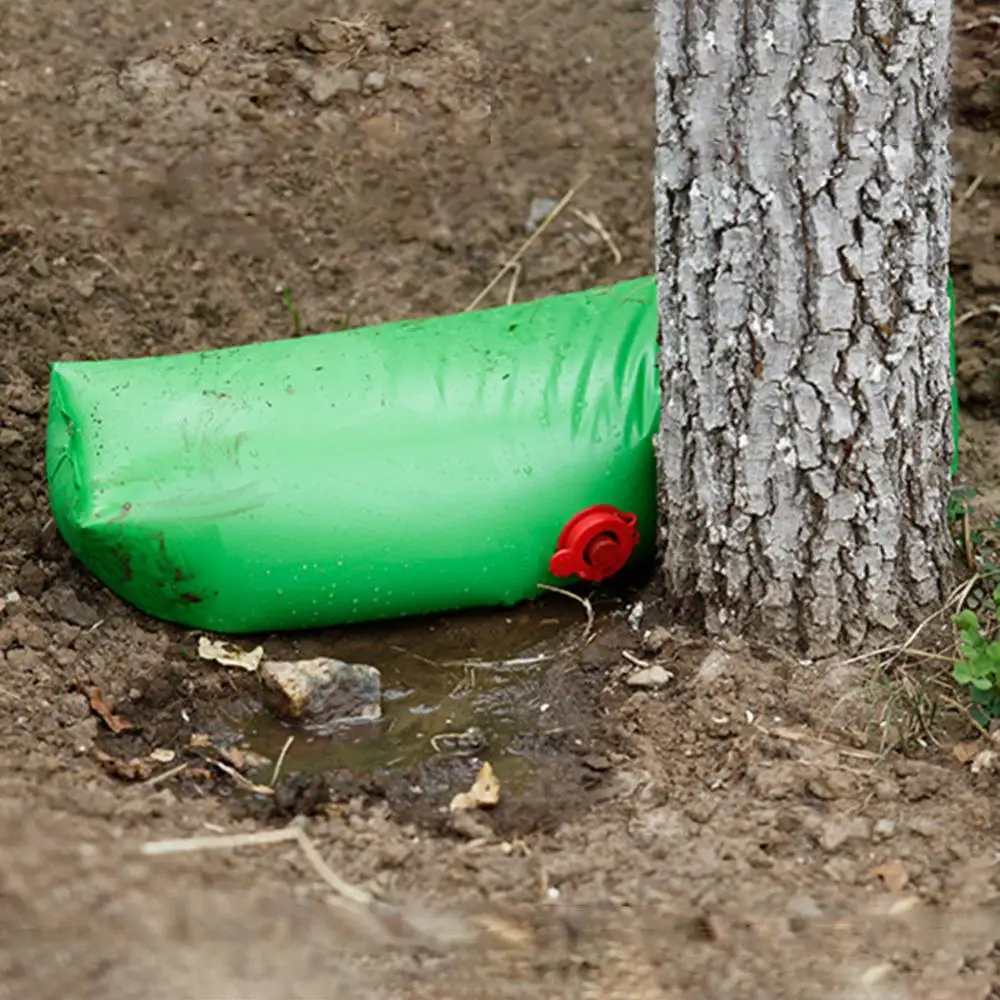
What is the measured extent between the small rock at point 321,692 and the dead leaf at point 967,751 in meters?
0.85

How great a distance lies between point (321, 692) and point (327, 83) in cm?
152

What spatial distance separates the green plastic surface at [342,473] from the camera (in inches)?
104

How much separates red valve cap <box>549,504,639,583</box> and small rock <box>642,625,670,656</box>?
13 centimetres

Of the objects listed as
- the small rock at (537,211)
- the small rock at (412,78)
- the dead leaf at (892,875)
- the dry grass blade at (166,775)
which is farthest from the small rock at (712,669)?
the small rock at (412,78)

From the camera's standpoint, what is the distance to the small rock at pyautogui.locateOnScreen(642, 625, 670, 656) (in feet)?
8.64

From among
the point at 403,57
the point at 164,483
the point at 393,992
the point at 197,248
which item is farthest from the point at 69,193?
the point at 393,992

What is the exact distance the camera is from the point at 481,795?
236 cm

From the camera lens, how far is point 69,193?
11.2ft

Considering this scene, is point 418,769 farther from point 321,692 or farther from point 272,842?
point 272,842

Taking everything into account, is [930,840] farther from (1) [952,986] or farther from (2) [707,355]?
(2) [707,355]

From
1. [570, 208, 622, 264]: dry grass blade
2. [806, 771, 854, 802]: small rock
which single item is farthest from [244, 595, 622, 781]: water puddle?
[570, 208, 622, 264]: dry grass blade

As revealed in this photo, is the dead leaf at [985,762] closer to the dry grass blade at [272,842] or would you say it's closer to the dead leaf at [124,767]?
the dry grass blade at [272,842]

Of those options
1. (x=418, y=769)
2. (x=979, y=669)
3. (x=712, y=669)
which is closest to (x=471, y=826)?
(x=418, y=769)

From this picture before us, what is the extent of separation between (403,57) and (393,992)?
2304 mm
